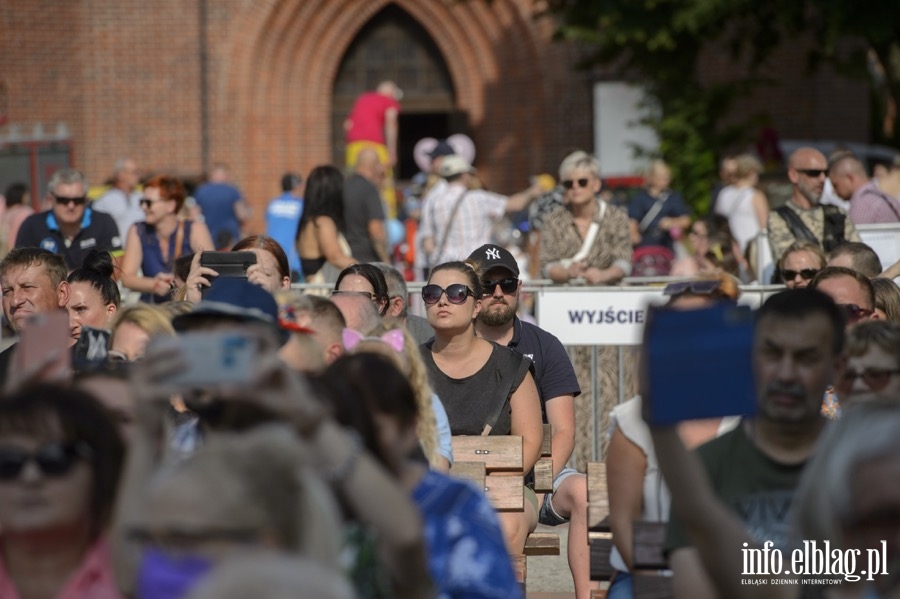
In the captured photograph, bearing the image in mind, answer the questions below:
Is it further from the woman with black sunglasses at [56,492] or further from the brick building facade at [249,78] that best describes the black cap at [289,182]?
the woman with black sunglasses at [56,492]

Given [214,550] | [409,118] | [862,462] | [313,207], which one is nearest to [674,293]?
[862,462]

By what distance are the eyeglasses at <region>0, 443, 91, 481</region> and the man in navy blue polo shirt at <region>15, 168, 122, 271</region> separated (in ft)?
23.0

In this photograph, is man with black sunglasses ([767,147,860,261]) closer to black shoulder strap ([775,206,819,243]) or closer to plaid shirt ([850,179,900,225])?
black shoulder strap ([775,206,819,243])

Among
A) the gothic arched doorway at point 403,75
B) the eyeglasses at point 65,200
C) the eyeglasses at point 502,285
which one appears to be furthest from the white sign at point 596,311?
the gothic arched doorway at point 403,75

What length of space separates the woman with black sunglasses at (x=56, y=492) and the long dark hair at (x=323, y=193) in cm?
776

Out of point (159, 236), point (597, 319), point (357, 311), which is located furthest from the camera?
point (159, 236)

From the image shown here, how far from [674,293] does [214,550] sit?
2.79 meters

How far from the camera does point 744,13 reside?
19.0 m

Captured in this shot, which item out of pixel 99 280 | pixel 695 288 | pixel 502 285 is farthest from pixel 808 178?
pixel 695 288

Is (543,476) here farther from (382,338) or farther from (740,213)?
(740,213)

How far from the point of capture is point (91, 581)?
369 cm

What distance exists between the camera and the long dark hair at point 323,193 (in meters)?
11.5

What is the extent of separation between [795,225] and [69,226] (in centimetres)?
488

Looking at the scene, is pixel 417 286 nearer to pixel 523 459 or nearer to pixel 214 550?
pixel 523 459
